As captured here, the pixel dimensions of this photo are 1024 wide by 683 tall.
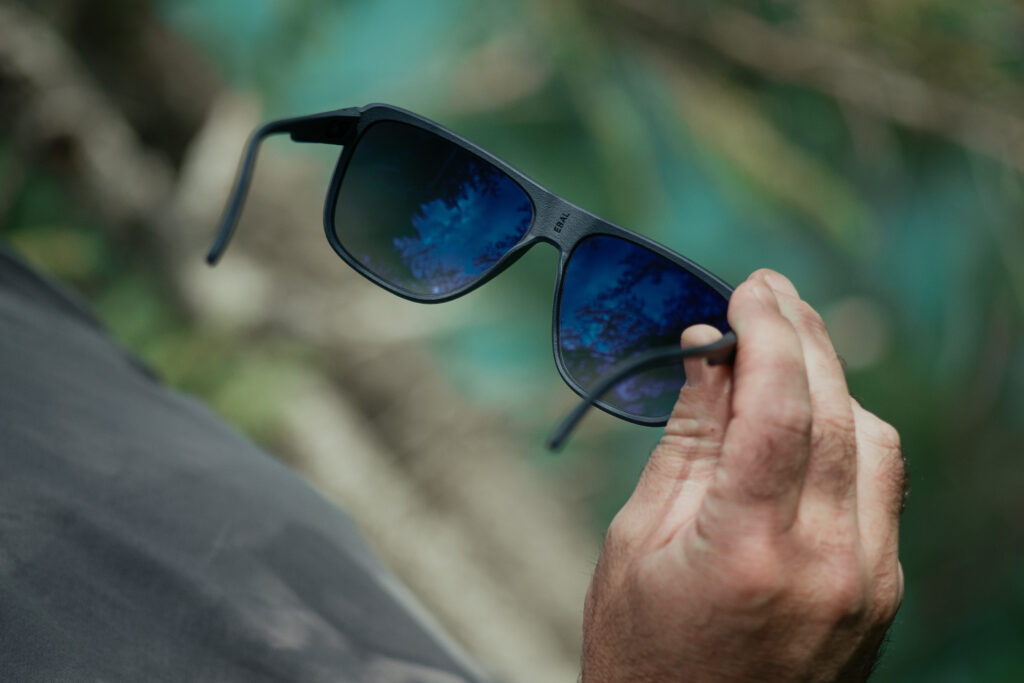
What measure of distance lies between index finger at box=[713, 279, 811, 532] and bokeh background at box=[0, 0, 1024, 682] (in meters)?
2.42

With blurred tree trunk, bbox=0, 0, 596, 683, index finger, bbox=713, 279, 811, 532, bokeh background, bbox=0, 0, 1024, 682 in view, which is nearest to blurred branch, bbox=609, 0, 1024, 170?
bokeh background, bbox=0, 0, 1024, 682

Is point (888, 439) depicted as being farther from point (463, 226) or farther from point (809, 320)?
point (463, 226)

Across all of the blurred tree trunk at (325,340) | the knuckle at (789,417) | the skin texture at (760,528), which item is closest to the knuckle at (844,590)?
the skin texture at (760,528)

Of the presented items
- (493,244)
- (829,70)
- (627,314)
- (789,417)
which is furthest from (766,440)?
(829,70)

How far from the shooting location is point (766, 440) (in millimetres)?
485

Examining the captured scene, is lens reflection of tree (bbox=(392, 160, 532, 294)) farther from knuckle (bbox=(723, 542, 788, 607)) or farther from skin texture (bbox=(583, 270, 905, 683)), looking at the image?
knuckle (bbox=(723, 542, 788, 607))

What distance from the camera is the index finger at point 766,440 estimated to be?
19.1 inches

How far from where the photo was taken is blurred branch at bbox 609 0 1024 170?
2.89m

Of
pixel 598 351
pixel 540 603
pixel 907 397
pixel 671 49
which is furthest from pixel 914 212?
pixel 598 351

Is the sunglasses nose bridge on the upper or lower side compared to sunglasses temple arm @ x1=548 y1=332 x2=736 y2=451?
upper

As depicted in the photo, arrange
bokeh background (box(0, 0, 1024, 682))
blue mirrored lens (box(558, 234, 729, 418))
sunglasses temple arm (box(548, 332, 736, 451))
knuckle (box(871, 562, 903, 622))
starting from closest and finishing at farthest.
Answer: sunglasses temple arm (box(548, 332, 736, 451)) < knuckle (box(871, 562, 903, 622)) < blue mirrored lens (box(558, 234, 729, 418)) < bokeh background (box(0, 0, 1024, 682))

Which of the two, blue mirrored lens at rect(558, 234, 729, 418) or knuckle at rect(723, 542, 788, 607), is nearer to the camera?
knuckle at rect(723, 542, 788, 607)

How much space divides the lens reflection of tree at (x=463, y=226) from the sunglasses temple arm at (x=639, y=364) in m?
0.28

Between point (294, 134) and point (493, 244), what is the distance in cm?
25
